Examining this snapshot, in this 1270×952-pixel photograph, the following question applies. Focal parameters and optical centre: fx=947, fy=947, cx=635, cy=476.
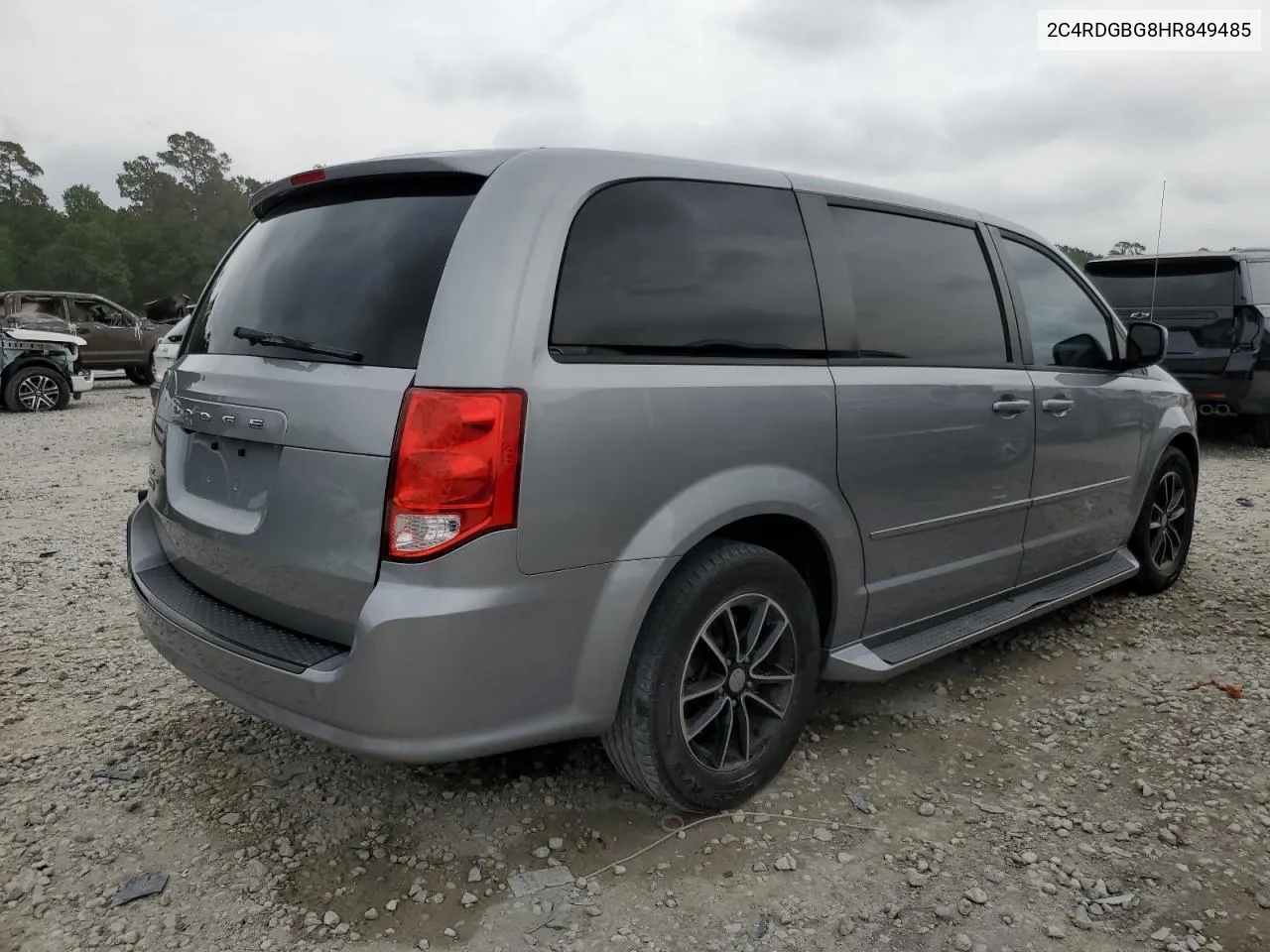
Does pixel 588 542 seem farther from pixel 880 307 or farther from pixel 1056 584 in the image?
pixel 1056 584

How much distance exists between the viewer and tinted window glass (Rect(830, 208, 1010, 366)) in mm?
3064

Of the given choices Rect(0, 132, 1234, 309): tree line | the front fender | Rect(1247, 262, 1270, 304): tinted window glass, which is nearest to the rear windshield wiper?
the front fender

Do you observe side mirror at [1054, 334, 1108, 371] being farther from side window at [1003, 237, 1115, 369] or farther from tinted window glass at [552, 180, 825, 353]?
tinted window glass at [552, 180, 825, 353]

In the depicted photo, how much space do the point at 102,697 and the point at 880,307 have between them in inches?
124

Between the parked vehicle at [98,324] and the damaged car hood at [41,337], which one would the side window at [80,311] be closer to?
the parked vehicle at [98,324]

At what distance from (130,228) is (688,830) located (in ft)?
236

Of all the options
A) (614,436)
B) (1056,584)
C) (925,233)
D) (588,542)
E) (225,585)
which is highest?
(925,233)

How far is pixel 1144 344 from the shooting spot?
418 cm

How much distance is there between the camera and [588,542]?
2.27 metres

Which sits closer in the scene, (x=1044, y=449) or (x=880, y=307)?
(x=880, y=307)

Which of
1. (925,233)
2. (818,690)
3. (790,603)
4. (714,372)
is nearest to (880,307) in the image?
(925,233)

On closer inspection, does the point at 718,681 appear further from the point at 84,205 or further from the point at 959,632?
the point at 84,205

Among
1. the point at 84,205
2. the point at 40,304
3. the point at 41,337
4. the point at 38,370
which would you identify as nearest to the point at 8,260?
the point at 84,205

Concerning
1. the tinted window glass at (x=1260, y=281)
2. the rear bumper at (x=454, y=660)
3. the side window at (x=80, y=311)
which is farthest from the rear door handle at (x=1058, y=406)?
the side window at (x=80, y=311)
